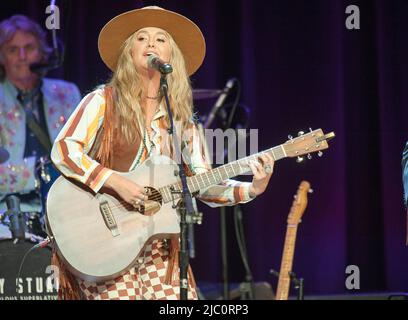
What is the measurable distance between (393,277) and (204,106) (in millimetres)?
2147

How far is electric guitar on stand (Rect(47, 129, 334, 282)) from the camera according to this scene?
3.25 meters

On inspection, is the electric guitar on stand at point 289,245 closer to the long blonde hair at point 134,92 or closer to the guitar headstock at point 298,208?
the guitar headstock at point 298,208

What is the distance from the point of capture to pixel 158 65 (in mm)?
3322

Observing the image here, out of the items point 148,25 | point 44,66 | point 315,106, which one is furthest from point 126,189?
point 315,106

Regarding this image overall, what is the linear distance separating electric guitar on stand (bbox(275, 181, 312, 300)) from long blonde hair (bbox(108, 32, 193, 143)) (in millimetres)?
1459

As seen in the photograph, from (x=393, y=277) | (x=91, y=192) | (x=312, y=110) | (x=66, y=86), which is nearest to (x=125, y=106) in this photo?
(x=91, y=192)

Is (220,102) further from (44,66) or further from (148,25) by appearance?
(148,25)

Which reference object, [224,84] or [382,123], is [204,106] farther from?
[382,123]

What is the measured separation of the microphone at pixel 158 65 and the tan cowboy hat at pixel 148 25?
0.29m

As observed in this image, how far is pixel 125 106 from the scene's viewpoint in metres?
3.52

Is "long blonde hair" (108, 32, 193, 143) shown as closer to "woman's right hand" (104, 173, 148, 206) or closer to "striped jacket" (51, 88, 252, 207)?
"striped jacket" (51, 88, 252, 207)

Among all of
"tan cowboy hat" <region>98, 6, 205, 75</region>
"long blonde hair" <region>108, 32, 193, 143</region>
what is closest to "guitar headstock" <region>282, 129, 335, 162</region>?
"long blonde hair" <region>108, 32, 193, 143</region>
